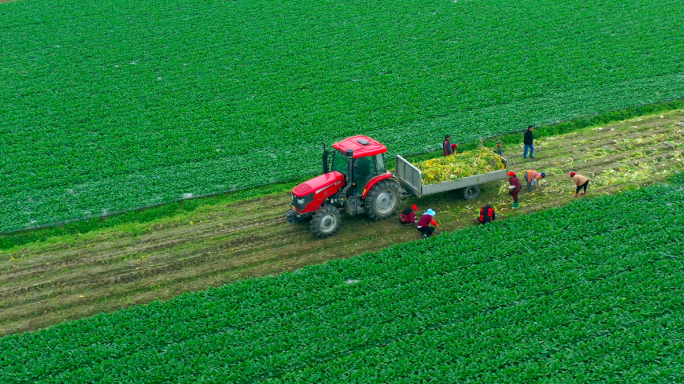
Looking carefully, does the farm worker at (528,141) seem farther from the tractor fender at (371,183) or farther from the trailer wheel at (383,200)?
the tractor fender at (371,183)

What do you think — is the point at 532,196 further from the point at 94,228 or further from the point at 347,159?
the point at 94,228

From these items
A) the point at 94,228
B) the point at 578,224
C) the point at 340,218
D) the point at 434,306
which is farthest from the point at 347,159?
the point at 94,228

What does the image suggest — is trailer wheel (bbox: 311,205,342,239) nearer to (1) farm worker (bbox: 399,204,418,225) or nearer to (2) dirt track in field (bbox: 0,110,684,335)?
(2) dirt track in field (bbox: 0,110,684,335)

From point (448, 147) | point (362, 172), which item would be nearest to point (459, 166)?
point (448, 147)

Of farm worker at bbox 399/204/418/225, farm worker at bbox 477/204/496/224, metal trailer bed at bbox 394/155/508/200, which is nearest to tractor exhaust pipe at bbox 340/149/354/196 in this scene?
farm worker at bbox 399/204/418/225

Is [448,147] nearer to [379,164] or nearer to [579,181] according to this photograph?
[379,164]
